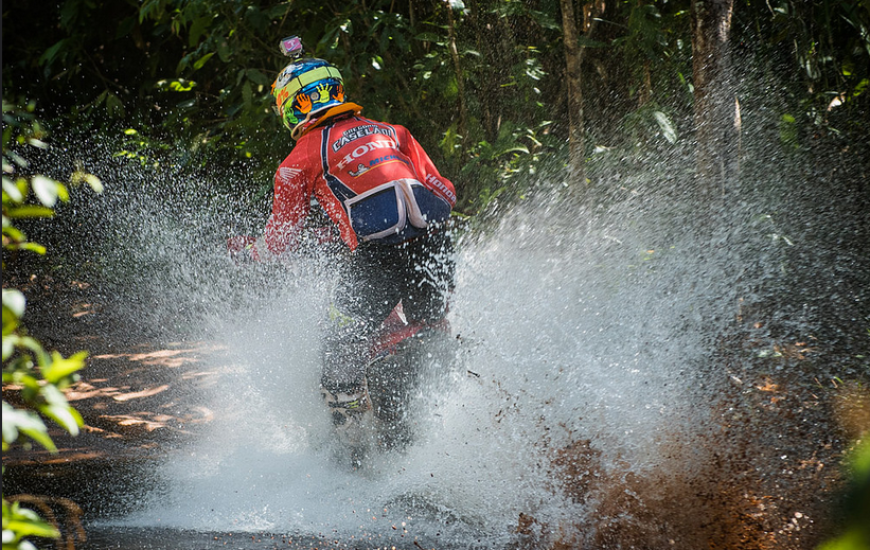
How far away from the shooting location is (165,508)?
318cm

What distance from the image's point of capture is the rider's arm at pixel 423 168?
3432mm

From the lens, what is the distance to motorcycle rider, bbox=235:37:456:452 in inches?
126

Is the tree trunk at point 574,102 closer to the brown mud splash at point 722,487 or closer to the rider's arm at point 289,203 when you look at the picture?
the brown mud splash at point 722,487

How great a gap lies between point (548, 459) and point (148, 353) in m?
3.51

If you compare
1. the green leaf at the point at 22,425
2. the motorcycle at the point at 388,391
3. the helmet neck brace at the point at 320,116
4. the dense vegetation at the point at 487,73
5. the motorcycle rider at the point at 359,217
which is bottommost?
the green leaf at the point at 22,425

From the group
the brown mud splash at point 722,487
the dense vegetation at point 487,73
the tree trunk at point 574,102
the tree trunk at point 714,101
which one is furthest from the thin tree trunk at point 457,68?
the brown mud splash at point 722,487

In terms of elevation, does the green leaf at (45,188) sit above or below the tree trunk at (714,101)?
below

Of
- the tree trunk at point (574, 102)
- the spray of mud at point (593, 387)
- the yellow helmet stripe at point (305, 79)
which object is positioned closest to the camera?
the spray of mud at point (593, 387)

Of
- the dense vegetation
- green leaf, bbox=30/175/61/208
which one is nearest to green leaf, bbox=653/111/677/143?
the dense vegetation

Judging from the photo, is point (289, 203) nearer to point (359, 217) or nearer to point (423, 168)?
point (359, 217)

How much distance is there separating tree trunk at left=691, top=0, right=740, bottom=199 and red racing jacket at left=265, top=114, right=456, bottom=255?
187 centimetres

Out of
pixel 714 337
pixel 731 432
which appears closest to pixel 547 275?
pixel 714 337

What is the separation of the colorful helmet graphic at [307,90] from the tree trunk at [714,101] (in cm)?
216

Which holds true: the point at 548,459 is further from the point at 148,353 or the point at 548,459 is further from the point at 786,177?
the point at 148,353
